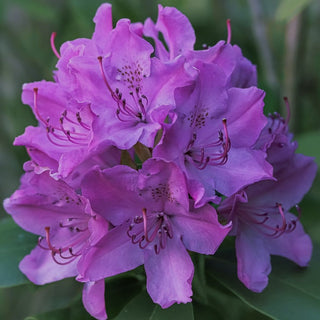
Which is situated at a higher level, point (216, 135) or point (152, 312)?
point (216, 135)

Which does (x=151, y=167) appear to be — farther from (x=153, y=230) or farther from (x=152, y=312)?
(x=152, y=312)

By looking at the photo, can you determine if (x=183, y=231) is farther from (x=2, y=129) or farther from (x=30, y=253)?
(x=2, y=129)

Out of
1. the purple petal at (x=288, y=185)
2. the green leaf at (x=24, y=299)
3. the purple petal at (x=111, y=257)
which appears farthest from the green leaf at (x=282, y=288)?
the green leaf at (x=24, y=299)

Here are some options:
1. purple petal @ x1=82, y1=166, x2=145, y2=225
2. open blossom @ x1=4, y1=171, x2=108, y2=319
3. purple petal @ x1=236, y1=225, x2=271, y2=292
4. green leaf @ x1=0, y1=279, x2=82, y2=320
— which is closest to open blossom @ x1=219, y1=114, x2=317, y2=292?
purple petal @ x1=236, y1=225, x2=271, y2=292

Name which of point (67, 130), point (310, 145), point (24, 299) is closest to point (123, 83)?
point (67, 130)

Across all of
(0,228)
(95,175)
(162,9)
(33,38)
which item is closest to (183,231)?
(95,175)
